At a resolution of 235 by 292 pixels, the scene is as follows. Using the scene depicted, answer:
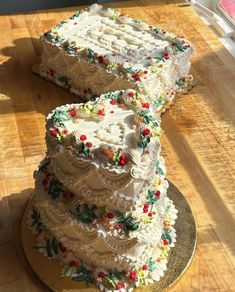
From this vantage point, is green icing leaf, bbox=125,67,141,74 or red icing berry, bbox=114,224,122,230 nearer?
red icing berry, bbox=114,224,122,230

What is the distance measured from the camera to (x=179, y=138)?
3770 mm

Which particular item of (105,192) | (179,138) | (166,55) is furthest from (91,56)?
(105,192)

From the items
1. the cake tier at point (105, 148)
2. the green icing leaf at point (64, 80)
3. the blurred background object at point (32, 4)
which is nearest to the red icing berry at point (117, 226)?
the cake tier at point (105, 148)

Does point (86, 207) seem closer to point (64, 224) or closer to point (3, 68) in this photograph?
point (64, 224)

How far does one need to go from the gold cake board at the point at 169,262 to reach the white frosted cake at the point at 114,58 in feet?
3.36

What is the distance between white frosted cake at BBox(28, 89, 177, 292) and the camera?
2473 mm

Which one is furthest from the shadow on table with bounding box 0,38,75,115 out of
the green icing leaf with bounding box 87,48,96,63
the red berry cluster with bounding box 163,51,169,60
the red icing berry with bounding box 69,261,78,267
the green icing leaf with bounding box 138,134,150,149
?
the green icing leaf with bounding box 138,134,150,149

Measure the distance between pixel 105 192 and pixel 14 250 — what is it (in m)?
0.81

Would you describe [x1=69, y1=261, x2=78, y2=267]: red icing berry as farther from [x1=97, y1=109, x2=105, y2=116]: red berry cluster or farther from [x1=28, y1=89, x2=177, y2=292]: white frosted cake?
[x1=97, y1=109, x2=105, y2=116]: red berry cluster

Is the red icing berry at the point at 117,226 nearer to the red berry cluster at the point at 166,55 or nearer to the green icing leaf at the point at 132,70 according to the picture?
the green icing leaf at the point at 132,70

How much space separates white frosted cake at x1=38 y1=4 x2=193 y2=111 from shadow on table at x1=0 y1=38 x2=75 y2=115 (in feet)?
0.31

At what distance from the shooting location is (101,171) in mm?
2447

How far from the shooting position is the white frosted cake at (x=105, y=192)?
2.47m

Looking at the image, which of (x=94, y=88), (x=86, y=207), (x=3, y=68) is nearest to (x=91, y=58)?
(x=94, y=88)
